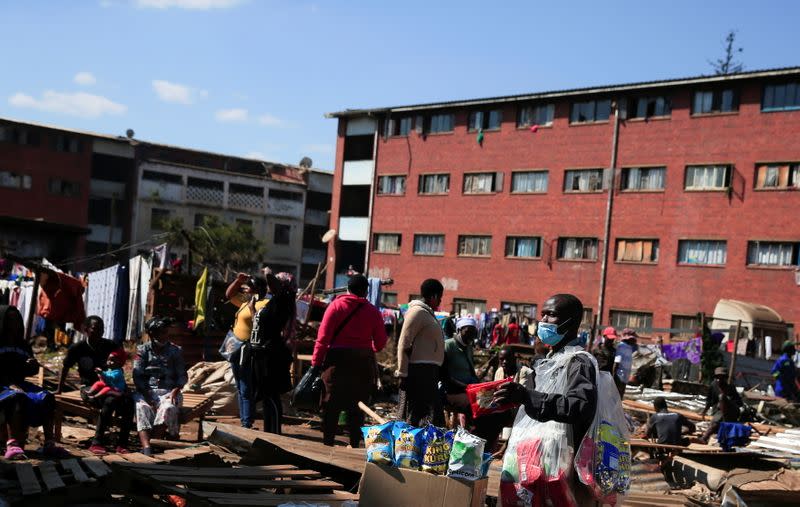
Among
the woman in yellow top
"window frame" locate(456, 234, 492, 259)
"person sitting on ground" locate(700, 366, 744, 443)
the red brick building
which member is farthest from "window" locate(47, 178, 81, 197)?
"person sitting on ground" locate(700, 366, 744, 443)

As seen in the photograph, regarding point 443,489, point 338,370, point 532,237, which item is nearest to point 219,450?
point 338,370

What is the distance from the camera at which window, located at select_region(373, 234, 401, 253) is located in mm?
46444

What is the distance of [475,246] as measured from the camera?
141 ft

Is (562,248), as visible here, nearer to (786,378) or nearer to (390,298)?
(390,298)

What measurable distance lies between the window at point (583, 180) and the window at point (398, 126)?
33.4ft

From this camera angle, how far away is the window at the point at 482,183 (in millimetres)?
41938

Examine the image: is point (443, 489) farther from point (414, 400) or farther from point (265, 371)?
point (265, 371)

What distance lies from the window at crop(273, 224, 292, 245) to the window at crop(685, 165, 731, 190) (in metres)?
29.7

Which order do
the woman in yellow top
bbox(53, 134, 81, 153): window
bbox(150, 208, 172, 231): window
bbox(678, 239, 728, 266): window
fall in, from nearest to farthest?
the woman in yellow top
bbox(678, 239, 728, 266): window
bbox(53, 134, 81, 153): window
bbox(150, 208, 172, 231): window

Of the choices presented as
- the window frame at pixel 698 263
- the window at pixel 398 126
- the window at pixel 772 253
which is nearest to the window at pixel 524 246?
the window frame at pixel 698 263

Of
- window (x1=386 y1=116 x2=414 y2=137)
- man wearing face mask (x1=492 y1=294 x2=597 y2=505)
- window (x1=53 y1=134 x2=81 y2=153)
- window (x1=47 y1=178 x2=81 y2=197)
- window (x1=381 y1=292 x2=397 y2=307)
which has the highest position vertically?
window (x1=386 y1=116 x2=414 y2=137)

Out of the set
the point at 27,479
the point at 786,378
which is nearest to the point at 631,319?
the point at 786,378

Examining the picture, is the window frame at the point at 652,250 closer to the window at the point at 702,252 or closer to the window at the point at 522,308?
the window at the point at 702,252

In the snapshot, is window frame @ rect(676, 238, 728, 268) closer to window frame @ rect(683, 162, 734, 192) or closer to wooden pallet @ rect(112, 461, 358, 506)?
window frame @ rect(683, 162, 734, 192)
